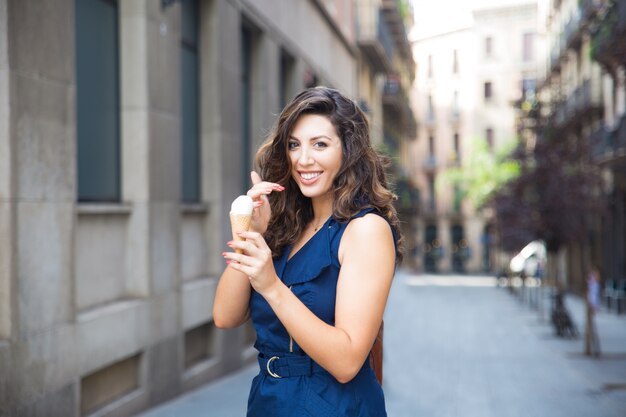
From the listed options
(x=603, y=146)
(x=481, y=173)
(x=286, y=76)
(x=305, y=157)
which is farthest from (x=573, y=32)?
(x=305, y=157)

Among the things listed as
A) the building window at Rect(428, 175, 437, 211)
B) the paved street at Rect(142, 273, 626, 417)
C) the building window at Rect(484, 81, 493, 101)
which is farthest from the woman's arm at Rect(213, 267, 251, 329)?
the building window at Rect(484, 81, 493, 101)

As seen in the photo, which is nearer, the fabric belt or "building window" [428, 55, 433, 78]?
the fabric belt

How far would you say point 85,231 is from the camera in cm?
771

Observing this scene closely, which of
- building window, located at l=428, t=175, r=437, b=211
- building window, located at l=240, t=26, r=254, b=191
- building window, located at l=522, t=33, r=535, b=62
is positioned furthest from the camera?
building window, located at l=428, t=175, r=437, b=211

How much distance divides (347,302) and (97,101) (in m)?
6.32

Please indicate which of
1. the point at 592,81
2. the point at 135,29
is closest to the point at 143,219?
the point at 135,29

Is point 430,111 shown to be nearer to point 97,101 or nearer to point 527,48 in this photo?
point 527,48

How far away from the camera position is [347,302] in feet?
8.06

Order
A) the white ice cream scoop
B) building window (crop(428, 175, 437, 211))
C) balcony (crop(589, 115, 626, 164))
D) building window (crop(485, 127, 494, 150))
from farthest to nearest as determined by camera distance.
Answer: building window (crop(485, 127, 494, 150)) → building window (crop(428, 175, 437, 211)) → balcony (crop(589, 115, 626, 164)) → the white ice cream scoop

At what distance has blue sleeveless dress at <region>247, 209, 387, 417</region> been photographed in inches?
102

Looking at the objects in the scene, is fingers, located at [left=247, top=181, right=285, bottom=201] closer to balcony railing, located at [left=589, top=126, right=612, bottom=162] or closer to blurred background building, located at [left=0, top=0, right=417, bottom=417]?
blurred background building, located at [left=0, top=0, right=417, bottom=417]

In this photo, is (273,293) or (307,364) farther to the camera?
(307,364)

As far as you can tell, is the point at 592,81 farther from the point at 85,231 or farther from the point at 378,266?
the point at 378,266

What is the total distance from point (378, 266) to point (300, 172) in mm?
456
